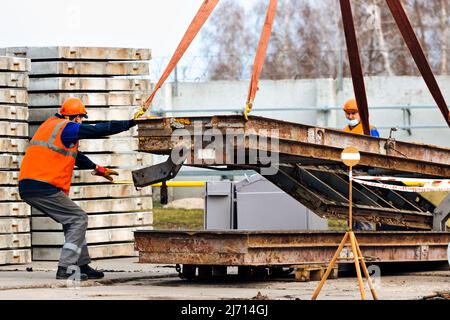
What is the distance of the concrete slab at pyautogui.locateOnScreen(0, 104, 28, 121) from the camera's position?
53.3 feet

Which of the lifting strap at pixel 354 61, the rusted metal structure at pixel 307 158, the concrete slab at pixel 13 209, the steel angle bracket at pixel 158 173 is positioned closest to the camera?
the rusted metal structure at pixel 307 158

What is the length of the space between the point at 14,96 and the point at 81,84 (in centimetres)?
101

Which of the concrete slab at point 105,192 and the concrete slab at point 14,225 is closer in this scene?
the concrete slab at point 14,225

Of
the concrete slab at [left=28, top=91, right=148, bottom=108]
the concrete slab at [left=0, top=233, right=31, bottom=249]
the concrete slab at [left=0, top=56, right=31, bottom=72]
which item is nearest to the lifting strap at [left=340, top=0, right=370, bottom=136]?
the concrete slab at [left=28, top=91, right=148, bottom=108]

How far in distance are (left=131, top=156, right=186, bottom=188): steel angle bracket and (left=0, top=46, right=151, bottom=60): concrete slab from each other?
3936 mm

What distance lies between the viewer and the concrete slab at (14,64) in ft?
53.0

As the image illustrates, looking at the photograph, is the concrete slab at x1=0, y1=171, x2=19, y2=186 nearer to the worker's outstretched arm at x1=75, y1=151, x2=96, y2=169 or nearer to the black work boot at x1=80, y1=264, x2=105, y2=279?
the worker's outstretched arm at x1=75, y1=151, x2=96, y2=169

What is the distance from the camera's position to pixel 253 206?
15.9m

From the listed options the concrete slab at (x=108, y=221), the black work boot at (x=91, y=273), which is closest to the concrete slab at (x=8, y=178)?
the concrete slab at (x=108, y=221)

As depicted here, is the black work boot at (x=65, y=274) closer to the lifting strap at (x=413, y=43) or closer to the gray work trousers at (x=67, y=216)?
the gray work trousers at (x=67, y=216)
